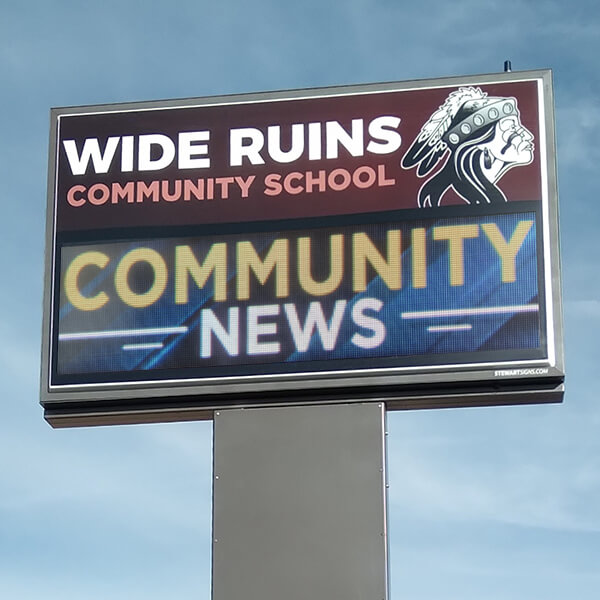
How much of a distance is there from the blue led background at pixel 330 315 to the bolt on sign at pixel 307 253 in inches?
0.5

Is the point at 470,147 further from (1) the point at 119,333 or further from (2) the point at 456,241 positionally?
(1) the point at 119,333

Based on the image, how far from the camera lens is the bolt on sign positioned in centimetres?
1345

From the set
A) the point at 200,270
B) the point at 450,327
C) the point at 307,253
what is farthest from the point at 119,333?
the point at 450,327

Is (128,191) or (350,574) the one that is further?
(128,191)

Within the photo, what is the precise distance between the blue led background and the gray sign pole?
17.7 inches

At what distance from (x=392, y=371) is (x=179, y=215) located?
2.19 metres

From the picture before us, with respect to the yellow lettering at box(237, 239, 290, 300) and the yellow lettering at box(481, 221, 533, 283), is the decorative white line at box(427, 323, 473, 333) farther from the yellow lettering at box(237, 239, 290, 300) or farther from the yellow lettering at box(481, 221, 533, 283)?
the yellow lettering at box(237, 239, 290, 300)

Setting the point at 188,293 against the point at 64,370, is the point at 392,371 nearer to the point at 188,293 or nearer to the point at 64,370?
the point at 188,293

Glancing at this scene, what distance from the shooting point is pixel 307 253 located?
45.4 ft

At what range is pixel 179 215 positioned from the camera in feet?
46.5

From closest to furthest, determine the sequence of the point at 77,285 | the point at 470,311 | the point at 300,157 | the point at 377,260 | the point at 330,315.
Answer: the point at 470,311
the point at 330,315
the point at 377,260
the point at 77,285
the point at 300,157

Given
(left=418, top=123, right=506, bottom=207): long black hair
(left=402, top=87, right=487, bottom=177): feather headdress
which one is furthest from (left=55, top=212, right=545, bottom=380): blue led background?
(left=402, top=87, right=487, bottom=177): feather headdress

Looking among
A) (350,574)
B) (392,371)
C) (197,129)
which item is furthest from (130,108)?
(350,574)

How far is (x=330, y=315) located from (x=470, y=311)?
3.48ft
